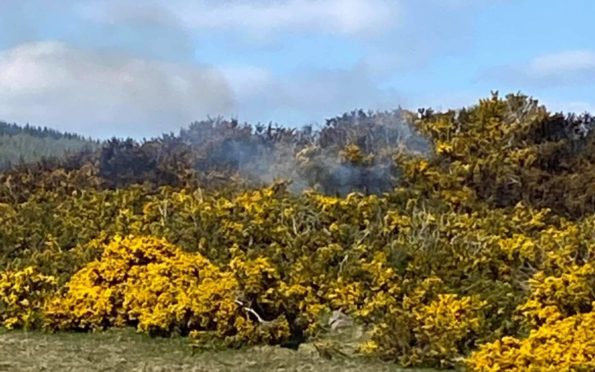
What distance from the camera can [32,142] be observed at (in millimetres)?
31328

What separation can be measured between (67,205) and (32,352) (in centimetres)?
491

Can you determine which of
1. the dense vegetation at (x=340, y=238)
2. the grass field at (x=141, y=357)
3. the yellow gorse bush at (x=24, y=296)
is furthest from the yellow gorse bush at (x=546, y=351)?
the yellow gorse bush at (x=24, y=296)

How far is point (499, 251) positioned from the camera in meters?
12.1

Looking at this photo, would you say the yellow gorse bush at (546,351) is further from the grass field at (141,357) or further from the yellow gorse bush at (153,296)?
the yellow gorse bush at (153,296)

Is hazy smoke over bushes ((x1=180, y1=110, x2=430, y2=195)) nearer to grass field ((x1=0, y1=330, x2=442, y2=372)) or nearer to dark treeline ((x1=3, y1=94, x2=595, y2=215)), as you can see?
dark treeline ((x1=3, y1=94, x2=595, y2=215))

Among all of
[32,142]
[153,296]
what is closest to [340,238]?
[153,296]

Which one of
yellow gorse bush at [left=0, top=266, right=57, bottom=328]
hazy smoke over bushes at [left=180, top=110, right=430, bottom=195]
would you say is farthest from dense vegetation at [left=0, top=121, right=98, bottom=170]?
yellow gorse bush at [left=0, top=266, right=57, bottom=328]

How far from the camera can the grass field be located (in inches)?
376

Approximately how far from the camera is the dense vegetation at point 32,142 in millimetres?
28156

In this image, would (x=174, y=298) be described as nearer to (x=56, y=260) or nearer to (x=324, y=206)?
(x=56, y=260)

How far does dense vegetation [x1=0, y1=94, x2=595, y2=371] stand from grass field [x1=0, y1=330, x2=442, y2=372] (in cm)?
21

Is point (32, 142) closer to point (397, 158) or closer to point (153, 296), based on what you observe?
point (397, 158)

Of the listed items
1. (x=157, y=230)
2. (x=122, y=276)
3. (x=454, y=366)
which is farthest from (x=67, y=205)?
(x=454, y=366)

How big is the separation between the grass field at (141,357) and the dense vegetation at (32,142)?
643 inches
